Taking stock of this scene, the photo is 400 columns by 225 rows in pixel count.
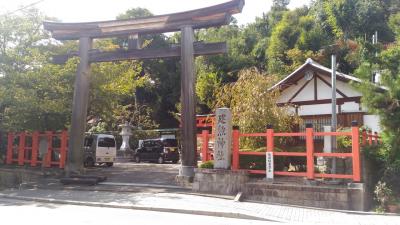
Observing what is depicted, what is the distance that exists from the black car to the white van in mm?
4757

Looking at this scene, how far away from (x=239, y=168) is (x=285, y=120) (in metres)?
3.81

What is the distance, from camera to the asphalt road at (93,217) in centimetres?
907

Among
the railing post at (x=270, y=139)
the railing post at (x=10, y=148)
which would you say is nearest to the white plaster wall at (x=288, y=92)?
the railing post at (x=270, y=139)

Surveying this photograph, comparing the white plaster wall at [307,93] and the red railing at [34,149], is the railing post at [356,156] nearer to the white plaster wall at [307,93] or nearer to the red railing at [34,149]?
the white plaster wall at [307,93]

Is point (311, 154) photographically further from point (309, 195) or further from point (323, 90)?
point (323, 90)

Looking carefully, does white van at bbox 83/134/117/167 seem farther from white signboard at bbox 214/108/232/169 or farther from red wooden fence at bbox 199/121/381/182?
red wooden fence at bbox 199/121/381/182

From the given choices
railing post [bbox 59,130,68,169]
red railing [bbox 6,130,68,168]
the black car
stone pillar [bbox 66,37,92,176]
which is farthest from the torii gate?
the black car

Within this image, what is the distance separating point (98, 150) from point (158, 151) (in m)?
5.94

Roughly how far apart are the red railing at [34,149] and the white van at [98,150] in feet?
11.1

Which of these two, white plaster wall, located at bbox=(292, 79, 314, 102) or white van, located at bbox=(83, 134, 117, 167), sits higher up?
white plaster wall, located at bbox=(292, 79, 314, 102)

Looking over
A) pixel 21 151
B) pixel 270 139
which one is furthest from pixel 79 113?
pixel 270 139

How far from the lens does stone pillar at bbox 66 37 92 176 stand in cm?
1720

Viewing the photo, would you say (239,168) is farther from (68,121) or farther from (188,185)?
(68,121)

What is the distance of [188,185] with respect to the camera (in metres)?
14.6
